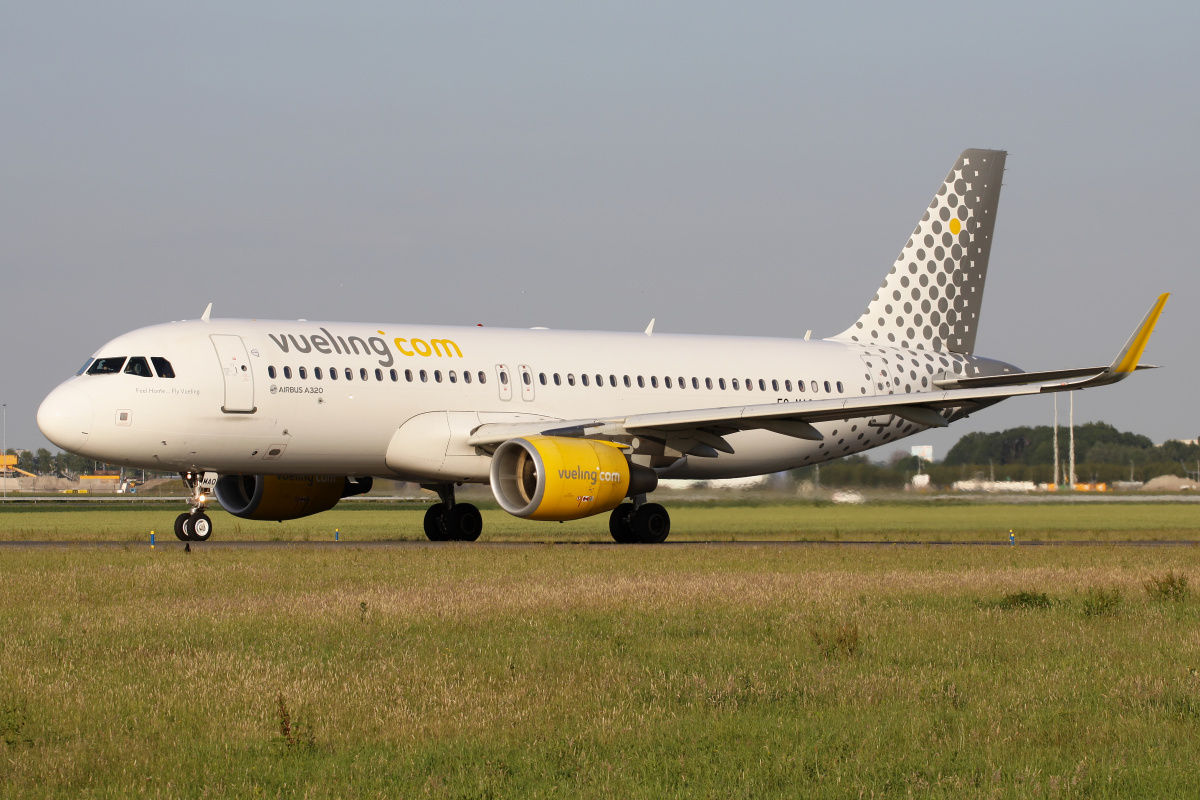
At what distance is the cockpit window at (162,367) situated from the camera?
2153 centimetres

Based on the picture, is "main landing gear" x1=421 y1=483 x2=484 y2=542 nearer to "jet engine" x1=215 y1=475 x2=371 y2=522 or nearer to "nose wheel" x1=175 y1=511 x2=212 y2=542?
"jet engine" x1=215 y1=475 x2=371 y2=522

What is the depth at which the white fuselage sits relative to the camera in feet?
70.2

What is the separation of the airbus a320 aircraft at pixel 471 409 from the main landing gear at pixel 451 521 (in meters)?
0.03

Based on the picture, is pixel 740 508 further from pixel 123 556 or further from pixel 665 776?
pixel 665 776

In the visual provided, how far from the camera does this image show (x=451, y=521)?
25969 mm

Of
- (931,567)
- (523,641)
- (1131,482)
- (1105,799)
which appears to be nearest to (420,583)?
(523,641)

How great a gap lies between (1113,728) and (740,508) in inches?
946

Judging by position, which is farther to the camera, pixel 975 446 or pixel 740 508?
pixel 975 446

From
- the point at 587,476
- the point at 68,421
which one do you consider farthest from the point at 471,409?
the point at 68,421

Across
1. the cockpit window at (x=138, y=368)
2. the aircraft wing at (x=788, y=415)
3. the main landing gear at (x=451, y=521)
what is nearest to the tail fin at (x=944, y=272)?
the aircraft wing at (x=788, y=415)

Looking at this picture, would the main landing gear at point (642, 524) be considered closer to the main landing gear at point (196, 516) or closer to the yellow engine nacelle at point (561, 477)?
the yellow engine nacelle at point (561, 477)

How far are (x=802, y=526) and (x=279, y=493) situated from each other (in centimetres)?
1055

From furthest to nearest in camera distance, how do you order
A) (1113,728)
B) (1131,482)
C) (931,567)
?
(1131,482), (931,567), (1113,728)

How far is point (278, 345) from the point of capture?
22500 mm
